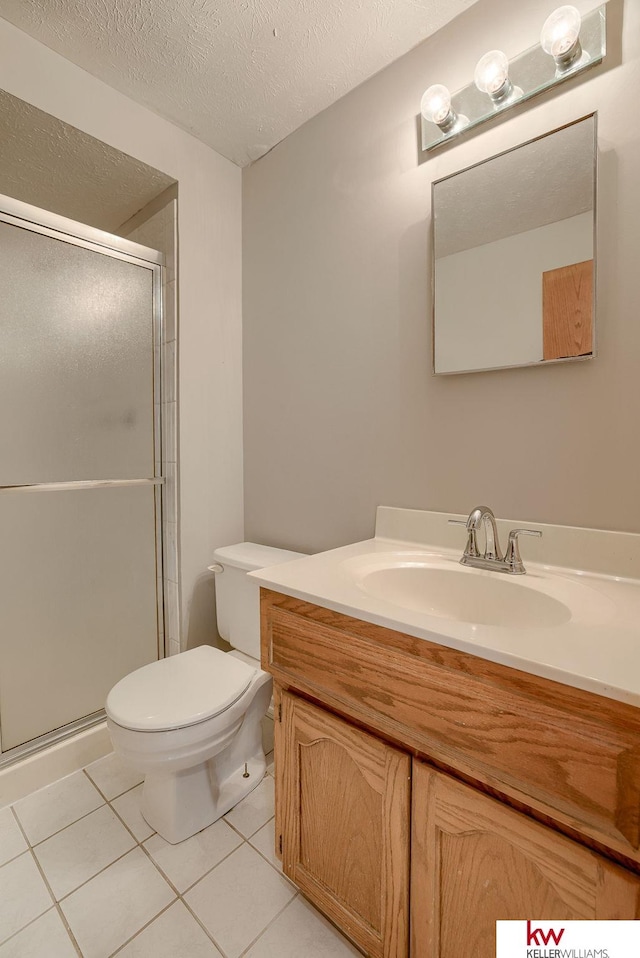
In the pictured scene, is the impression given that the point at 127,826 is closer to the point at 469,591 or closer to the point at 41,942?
the point at 41,942

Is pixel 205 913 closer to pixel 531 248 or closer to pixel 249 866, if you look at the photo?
pixel 249 866

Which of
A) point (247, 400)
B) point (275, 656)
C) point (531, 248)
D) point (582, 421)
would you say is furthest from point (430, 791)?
point (247, 400)

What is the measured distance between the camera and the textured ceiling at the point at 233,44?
123 centimetres

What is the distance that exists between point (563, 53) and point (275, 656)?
157 centimetres

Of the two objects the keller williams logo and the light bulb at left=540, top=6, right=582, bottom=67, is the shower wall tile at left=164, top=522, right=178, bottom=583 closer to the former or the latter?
the keller williams logo

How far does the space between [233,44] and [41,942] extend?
8.02 ft

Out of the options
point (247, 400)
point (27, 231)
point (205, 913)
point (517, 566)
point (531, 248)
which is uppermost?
point (27, 231)

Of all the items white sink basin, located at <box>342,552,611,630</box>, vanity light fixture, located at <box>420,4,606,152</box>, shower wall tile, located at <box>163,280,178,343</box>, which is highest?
vanity light fixture, located at <box>420,4,606,152</box>

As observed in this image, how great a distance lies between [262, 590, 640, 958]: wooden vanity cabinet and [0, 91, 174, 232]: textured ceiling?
65.9 inches

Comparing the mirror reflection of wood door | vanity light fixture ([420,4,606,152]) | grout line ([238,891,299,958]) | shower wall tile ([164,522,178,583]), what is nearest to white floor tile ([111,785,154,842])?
grout line ([238,891,299,958])

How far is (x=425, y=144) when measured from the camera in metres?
1.29

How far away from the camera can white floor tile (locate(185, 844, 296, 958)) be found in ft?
3.33

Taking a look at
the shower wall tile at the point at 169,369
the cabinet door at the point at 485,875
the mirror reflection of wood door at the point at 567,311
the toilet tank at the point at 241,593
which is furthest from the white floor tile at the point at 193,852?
the mirror reflection of wood door at the point at 567,311

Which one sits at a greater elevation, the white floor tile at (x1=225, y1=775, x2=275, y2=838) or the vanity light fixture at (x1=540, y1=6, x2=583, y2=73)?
the vanity light fixture at (x1=540, y1=6, x2=583, y2=73)
